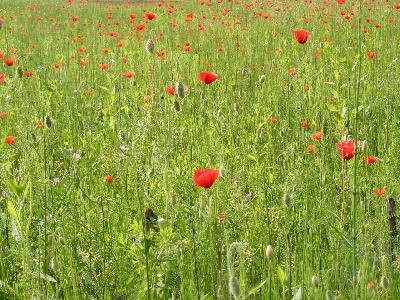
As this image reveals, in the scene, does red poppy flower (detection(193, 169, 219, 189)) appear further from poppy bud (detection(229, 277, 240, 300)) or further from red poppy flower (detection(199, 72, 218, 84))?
red poppy flower (detection(199, 72, 218, 84))

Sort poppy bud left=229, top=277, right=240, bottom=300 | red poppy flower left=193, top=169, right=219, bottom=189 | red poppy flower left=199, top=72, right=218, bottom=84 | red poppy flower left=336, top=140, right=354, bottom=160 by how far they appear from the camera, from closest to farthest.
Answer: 1. poppy bud left=229, top=277, right=240, bottom=300
2. red poppy flower left=193, top=169, right=219, bottom=189
3. red poppy flower left=336, top=140, right=354, bottom=160
4. red poppy flower left=199, top=72, right=218, bottom=84

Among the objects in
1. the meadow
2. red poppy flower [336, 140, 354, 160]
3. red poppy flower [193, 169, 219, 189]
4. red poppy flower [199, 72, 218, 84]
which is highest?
red poppy flower [199, 72, 218, 84]

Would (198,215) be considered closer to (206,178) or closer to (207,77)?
(206,178)

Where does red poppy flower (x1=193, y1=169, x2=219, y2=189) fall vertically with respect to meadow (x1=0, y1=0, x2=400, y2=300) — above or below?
above

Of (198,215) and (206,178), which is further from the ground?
(206,178)

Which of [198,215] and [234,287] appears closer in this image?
[234,287]

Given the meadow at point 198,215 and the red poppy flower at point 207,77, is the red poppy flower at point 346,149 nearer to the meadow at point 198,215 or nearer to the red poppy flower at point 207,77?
the meadow at point 198,215

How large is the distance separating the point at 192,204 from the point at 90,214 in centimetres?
43

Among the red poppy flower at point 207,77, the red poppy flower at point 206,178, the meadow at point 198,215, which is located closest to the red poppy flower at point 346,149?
the meadow at point 198,215

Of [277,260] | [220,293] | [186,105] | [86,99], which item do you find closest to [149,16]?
[186,105]

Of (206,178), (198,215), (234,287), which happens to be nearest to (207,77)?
(198,215)

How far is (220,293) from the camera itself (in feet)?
3.99

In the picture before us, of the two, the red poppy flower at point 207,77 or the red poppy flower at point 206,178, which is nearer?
the red poppy flower at point 206,178

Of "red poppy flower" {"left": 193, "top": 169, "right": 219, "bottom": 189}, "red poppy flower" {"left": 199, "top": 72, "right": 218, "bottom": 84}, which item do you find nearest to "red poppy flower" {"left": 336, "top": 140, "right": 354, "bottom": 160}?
"red poppy flower" {"left": 193, "top": 169, "right": 219, "bottom": 189}
